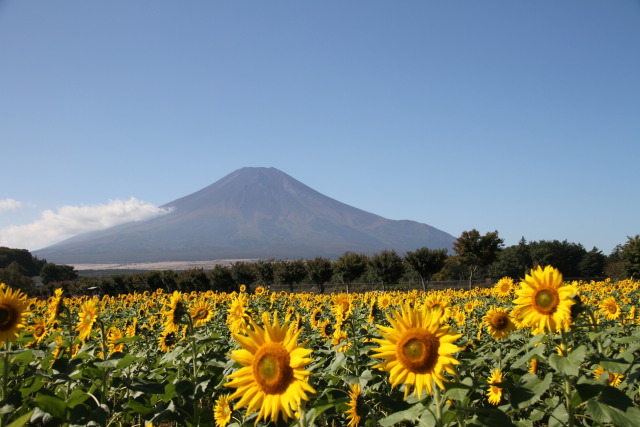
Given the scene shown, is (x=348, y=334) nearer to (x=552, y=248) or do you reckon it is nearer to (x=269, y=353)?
(x=269, y=353)

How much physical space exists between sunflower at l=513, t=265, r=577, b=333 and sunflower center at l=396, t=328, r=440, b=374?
1013mm

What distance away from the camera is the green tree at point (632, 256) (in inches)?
1199

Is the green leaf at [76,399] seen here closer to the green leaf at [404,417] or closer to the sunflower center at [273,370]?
the sunflower center at [273,370]

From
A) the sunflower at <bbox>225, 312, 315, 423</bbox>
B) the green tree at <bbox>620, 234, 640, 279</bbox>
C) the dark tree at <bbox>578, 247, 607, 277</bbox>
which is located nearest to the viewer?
the sunflower at <bbox>225, 312, 315, 423</bbox>

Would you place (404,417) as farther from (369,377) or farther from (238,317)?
(238,317)

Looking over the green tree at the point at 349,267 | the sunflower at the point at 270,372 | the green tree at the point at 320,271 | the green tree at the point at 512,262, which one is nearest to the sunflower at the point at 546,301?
the sunflower at the point at 270,372

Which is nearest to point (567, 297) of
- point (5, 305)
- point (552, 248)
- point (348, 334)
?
Answer: point (348, 334)

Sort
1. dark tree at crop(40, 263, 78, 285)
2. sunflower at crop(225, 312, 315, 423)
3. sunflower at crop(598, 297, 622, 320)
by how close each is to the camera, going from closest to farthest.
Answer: sunflower at crop(225, 312, 315, 423), sunflower at crop(598, 297, 622, 320), dark tree at crop(40, 263, 78, 285)

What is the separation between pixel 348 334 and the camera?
527 cm

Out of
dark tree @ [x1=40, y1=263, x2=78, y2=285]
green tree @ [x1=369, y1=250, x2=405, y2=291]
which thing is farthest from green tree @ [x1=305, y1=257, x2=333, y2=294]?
dark tree @ [x1=40, y1=263, x2=78, y2=285]

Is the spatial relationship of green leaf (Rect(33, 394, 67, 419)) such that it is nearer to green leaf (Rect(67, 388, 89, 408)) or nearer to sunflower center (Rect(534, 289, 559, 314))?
green leaf (Rect(67, 388, 89, 408))

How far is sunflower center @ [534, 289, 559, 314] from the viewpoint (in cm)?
303

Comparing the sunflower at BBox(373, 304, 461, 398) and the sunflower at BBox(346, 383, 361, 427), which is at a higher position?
the sunflower at BBox(373, 304, 461, 398)

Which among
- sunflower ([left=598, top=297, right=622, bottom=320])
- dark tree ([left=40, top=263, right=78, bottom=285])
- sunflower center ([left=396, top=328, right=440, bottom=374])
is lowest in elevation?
dark tree ([left=40, top=263, right=78, bottom=285])
